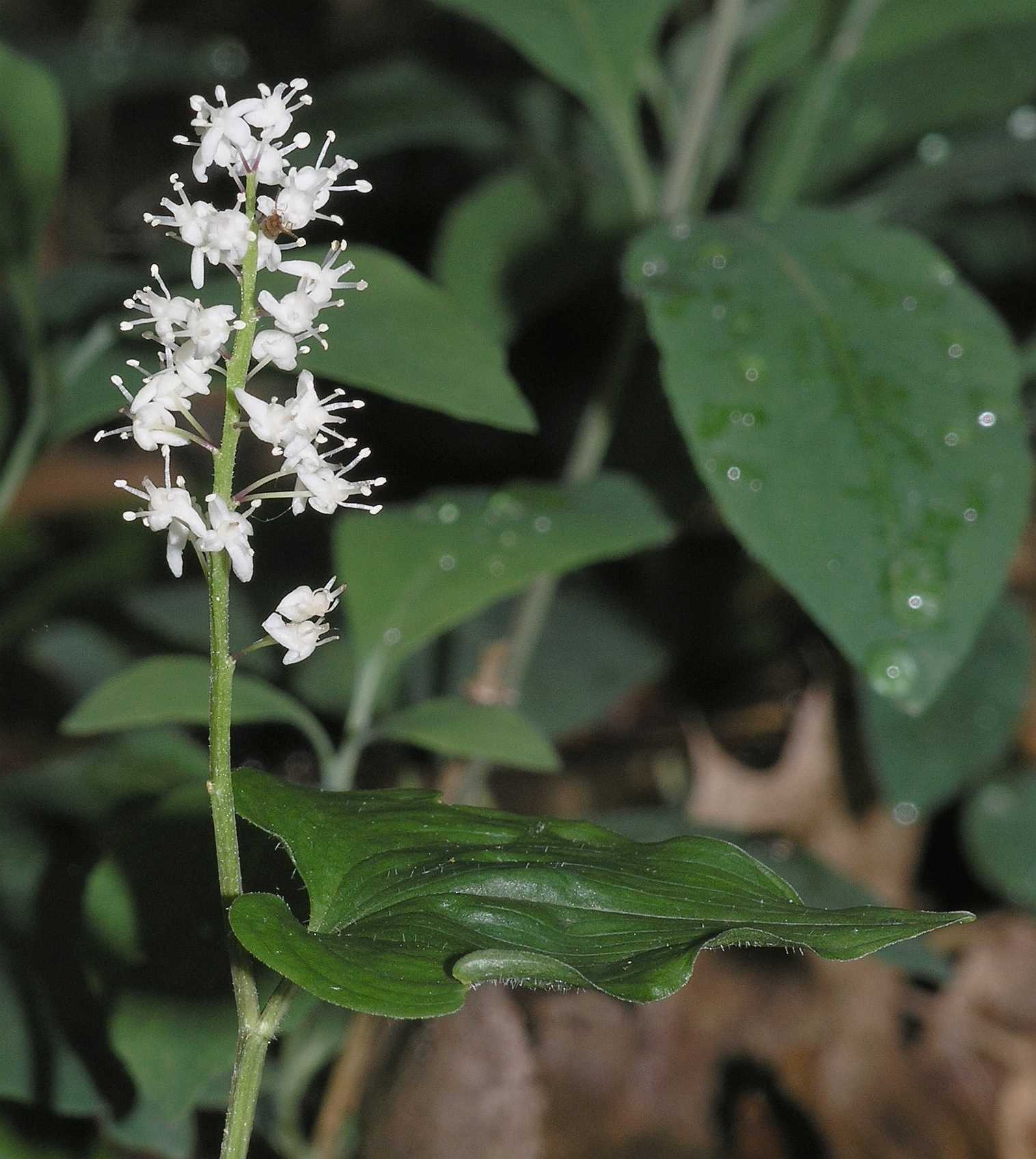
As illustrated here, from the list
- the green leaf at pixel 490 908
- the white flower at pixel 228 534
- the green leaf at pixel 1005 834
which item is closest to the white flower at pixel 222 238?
the white flower at pixel 228 534

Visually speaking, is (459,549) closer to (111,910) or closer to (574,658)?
(111,910)

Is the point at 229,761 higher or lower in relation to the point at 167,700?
higher

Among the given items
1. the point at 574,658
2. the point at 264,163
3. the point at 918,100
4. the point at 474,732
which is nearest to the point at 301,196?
the point at 264,163

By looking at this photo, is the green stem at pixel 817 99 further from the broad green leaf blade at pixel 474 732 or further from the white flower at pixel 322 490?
the white flower at pixel 322 490

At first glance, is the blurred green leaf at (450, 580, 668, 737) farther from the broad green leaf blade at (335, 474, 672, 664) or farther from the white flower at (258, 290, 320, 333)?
the white flower at (258, 290, 320, 333)

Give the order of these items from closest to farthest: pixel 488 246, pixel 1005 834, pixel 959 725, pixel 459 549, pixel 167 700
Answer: pixel 167 700 < pixel 459 549 < pixel 488 246 < pixel 959 725 < pixel 1005 834

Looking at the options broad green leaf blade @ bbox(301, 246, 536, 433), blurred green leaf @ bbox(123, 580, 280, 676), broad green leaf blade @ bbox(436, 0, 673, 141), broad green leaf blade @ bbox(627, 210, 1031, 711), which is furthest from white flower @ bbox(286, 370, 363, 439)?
blurred green leaf @ bbox(123, 580, 280, 676)

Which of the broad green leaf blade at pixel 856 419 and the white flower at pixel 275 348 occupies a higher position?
the white flower at pixel 275 348
